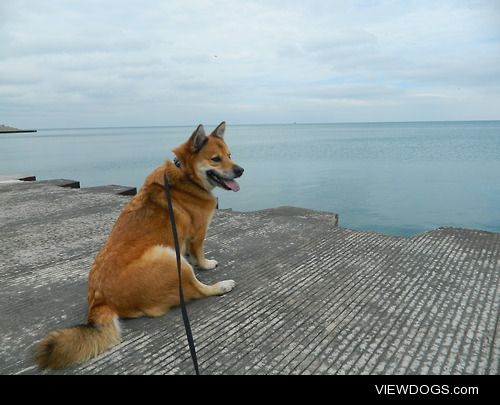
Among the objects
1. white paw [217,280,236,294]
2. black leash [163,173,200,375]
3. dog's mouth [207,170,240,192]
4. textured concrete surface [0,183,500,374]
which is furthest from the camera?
dog's mouth [207,170,240,192]

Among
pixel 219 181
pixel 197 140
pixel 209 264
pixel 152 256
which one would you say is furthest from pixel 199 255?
pixel 197 140

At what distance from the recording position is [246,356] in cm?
205

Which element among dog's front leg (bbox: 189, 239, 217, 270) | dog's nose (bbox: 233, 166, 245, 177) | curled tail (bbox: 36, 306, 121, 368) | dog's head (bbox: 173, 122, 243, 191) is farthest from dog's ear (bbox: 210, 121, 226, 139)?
curled tail (bbox: 36, 306, 121, 368)

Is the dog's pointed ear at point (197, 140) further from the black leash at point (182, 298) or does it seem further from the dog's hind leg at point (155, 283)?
the dog's hind leg at point (155, 283)

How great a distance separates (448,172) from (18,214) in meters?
20.7

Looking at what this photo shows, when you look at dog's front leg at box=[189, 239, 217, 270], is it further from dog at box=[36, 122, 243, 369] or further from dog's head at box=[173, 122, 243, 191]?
dog's head at box=[173, 122, 243, 191]

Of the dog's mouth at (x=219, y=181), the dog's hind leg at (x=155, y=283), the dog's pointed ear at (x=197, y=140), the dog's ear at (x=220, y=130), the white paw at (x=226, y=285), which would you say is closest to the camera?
the dog's hind leg at (x=155, y=283)

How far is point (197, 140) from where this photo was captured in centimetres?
297

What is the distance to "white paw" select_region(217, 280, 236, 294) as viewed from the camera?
2799 mm

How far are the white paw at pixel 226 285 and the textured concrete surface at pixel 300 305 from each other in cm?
5

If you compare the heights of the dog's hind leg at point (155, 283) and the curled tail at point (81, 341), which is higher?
the dog's hind leg at point (155, 283)

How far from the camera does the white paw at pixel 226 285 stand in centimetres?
280

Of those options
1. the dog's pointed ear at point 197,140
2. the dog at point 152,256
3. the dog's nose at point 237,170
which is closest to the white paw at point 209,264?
the dog at point 152,256
